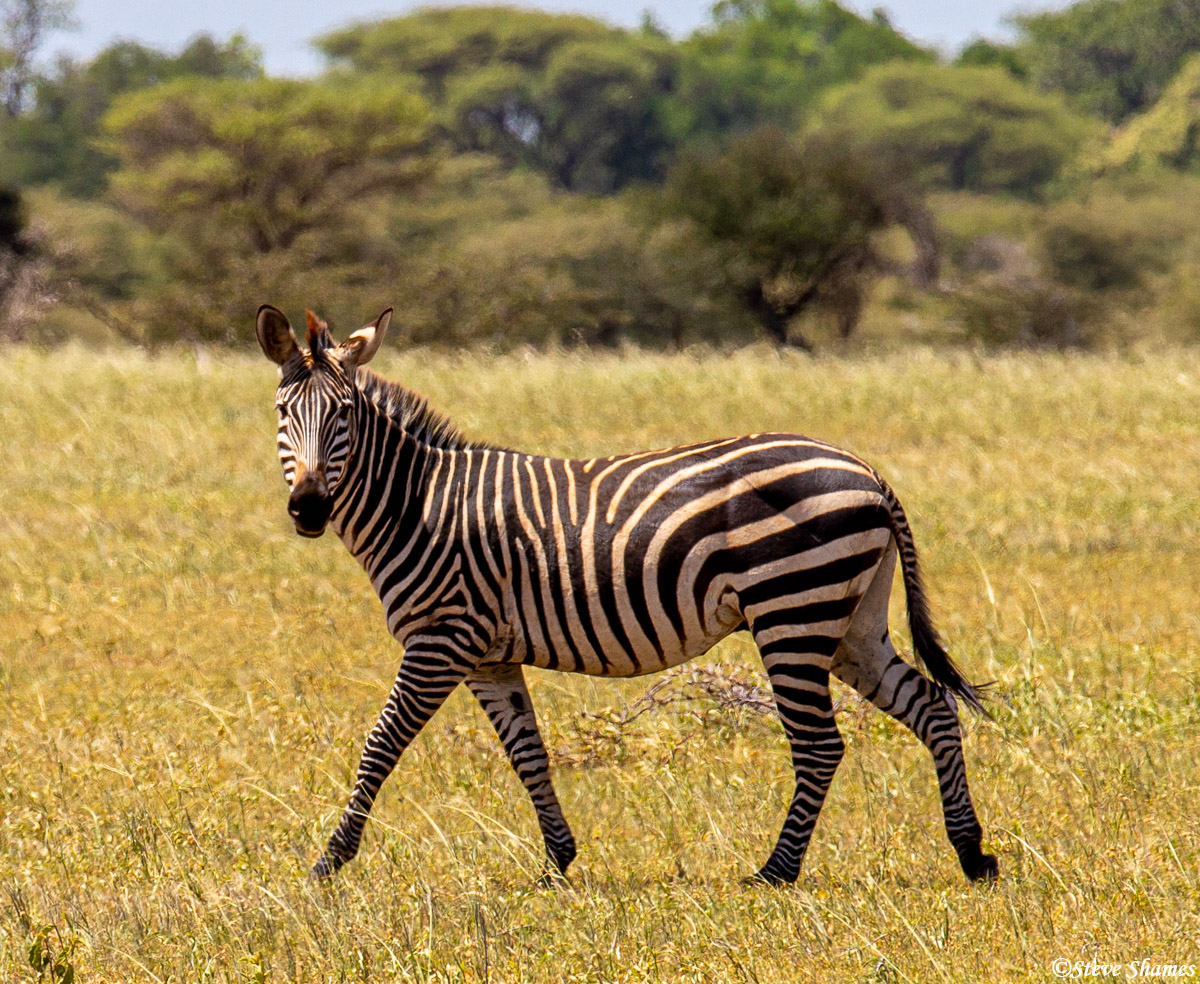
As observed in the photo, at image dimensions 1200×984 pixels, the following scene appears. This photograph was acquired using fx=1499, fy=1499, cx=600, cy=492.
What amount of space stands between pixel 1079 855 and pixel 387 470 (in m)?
3.12

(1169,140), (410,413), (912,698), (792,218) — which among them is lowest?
(912,698)

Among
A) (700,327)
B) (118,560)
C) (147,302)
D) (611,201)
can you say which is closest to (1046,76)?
(611,201)

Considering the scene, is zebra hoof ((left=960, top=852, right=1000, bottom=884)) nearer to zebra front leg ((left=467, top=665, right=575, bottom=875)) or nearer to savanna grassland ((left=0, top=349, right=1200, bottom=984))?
savanna grassland ((left=0, top=349, right=1200, bottom=984))

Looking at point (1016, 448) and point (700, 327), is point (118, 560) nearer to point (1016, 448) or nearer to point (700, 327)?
point (1016, 448)

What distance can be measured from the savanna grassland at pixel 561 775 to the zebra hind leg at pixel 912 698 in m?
0.21

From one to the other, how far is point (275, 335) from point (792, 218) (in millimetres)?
31501

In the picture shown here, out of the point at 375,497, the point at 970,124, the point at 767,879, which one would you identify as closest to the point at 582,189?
the point at 970,124

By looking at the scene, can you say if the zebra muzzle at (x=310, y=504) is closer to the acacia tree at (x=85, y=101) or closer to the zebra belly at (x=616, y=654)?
the zebra belly at (x=616, y=654)

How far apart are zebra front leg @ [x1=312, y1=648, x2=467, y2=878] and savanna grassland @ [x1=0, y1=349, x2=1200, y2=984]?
0.16 m

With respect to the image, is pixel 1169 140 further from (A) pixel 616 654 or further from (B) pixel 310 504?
(B) pixel 310 504

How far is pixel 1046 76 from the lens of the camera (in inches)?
3605

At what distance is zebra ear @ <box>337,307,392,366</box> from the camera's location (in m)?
6.14

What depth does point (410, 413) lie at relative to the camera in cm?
646

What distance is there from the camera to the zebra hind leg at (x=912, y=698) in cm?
578
